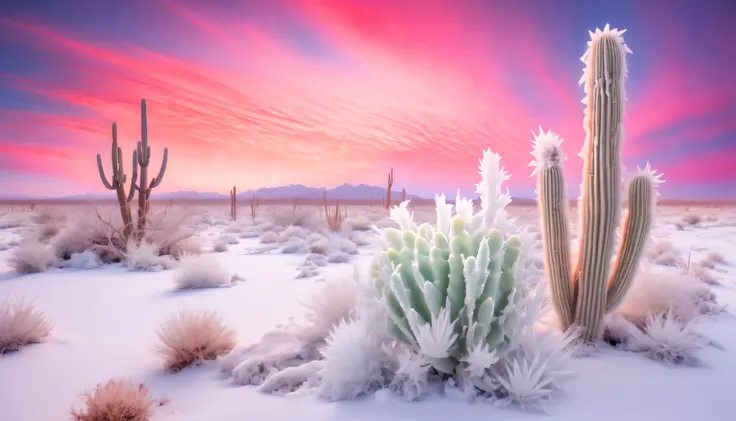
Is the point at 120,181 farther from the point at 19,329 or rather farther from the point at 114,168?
the point at 19,329

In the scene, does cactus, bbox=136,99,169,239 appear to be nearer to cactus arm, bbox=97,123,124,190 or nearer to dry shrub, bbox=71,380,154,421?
cactus arm, bbox=97,123,124,190

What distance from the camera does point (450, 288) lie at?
108 inches

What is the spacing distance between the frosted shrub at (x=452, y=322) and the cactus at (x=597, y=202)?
0.96 metres

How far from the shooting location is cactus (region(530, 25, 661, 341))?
369 centimetres

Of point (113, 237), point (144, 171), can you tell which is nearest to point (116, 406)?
point (113, 237)

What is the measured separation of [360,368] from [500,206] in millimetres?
1373

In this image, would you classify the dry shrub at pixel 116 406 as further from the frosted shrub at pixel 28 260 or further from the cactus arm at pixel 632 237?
the frosted shrub at pixel 28 260

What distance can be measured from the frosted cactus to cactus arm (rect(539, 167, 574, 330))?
92cm

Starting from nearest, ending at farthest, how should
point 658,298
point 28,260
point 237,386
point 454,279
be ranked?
point 454,279 → point 237,386 → point 658,298 → point 28,260

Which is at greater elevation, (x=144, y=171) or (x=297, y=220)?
(x=144, y=171)

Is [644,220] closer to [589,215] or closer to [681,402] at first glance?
[589,215]

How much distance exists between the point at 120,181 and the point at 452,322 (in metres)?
10.2

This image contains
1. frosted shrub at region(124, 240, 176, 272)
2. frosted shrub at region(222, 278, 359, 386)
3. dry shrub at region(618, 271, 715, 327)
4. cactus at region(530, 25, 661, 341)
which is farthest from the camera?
frosted shrub at region(124, 240, 176, 272)

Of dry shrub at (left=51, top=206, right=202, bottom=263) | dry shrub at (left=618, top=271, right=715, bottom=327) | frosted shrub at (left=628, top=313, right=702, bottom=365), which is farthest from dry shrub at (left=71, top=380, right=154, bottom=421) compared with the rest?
dry shrub at (left=51, top=206, right=202, bottom=263)
